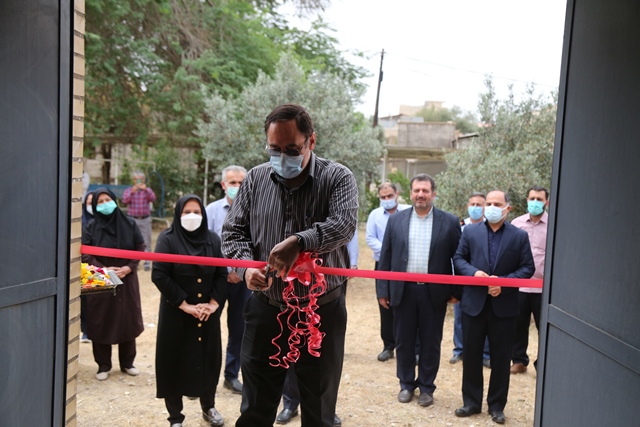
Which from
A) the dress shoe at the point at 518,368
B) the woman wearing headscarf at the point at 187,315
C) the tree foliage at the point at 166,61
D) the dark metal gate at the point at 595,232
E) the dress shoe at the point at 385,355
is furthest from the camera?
the tree foliage at the point at 166,61

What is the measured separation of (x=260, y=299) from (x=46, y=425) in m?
1.23

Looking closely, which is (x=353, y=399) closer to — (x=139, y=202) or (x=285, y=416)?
(x=285, y=416)

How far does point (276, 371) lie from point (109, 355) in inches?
147

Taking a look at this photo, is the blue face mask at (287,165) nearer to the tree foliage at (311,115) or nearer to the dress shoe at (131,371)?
the dress shoe at (131,371)

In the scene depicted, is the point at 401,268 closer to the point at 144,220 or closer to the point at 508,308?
the point at 508,308

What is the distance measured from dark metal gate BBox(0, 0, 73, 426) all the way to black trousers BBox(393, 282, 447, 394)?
3790 millimetres

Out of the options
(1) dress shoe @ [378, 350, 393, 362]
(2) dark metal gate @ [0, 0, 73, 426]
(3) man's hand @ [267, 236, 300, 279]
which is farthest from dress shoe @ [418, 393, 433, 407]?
(2) dark metal gate @ [0, 0, 73, 426]

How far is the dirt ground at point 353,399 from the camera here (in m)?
5.65

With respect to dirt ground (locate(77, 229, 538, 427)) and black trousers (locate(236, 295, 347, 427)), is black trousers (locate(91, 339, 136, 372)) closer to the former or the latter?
dirt ground (locate(77, 229, 538, 427))

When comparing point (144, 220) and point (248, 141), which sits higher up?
point (248, 141)

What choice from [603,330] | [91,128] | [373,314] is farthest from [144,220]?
[603,330]

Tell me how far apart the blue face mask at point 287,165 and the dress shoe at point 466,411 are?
345 centimetres

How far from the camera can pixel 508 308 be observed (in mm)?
5730

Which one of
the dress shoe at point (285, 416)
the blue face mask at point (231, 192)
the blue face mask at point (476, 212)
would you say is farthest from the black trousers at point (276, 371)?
the blue face mask at point (476, 212)
